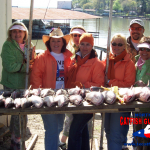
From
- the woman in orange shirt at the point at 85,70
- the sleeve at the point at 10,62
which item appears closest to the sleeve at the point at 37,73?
the sleeve at the point at 10,62

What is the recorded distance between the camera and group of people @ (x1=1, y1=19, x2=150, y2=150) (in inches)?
116

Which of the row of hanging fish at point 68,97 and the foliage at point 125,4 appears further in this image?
the foliage at point 125,4

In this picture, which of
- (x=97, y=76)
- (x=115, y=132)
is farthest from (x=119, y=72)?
(x=115, y=132)

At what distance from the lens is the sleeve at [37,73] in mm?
3125

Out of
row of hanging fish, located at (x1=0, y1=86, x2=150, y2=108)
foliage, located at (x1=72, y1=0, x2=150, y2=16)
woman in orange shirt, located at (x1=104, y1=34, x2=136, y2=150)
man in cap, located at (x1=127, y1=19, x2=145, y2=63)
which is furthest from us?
foliage, located at (x1=72, y1=0, x2=150, y2=16)

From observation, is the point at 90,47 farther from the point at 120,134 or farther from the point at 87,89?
the point at 120,134

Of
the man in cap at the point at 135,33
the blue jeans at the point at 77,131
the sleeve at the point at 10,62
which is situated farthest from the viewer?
the man in cap at the point at 135,33

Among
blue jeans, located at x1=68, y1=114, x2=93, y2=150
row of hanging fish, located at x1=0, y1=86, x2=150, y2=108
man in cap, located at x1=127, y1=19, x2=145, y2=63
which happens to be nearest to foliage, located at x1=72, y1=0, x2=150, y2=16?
man in cap, located at x1=127, y1=19, x2=145, y2=63

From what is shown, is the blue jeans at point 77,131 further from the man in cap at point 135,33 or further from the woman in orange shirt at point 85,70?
the man in cap at point 135,33

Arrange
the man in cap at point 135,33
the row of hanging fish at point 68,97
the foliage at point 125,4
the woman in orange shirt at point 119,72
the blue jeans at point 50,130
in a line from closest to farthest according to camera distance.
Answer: the row of hanging fish at point 68,97 < the blue jeans at point 50,130 < the woman in orange shirt at point 119,72 < the man in cap at point 135,33 < the foliage at point 125,4

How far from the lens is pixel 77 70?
10.4 ft

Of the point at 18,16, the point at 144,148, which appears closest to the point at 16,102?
the point at 144,148

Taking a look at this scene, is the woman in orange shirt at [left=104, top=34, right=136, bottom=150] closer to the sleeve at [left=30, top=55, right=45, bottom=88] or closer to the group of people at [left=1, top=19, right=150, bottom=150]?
the group of people at [left=1, top=19, right=150, bottom=150]

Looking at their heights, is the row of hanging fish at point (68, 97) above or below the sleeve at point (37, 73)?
below
